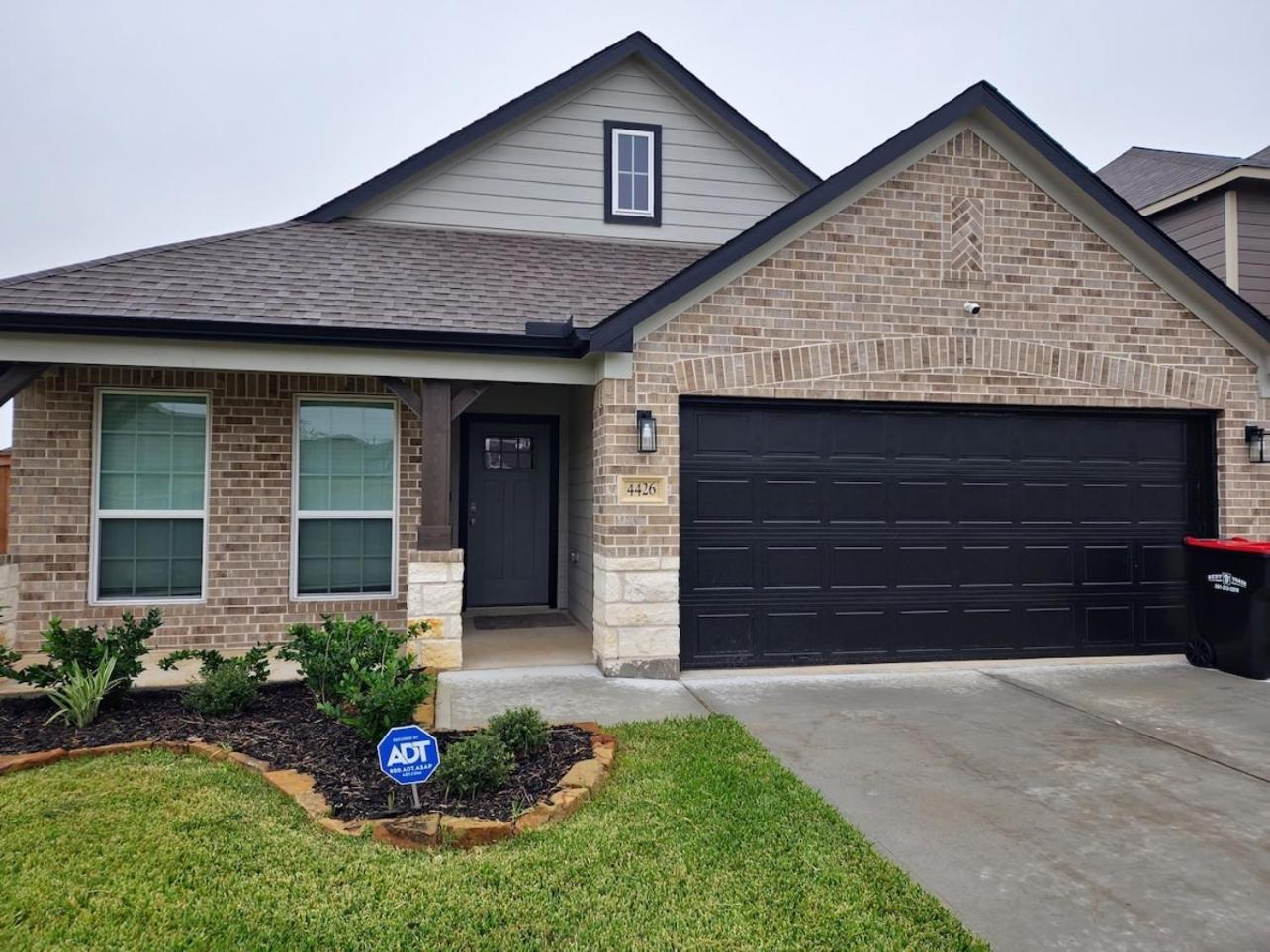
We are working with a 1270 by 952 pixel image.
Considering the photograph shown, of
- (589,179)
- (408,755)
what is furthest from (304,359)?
(589,179)

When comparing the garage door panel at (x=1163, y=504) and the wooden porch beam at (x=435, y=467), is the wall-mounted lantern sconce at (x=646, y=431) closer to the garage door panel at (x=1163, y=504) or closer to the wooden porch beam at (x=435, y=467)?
the wooden porch beam at (x=435, y=467)

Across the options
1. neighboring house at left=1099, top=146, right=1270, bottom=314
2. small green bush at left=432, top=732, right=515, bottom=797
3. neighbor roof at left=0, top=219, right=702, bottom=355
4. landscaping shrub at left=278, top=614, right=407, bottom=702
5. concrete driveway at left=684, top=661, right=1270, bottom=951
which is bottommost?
concrete driveway at left=684, top=661, right=1270, bottom=951

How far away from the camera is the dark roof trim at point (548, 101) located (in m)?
9.64

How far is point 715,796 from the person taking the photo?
4262 millimetres

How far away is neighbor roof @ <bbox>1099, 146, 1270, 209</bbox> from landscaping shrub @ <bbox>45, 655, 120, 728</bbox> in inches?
500

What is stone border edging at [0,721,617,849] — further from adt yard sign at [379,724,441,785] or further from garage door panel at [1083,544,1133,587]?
garage door panel at [1083,544,1133,587]

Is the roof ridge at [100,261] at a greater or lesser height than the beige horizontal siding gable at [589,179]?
lesser

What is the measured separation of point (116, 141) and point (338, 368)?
102 ft

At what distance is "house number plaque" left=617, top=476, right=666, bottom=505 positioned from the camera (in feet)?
22.9

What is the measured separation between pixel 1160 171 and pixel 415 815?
1434 centimetres

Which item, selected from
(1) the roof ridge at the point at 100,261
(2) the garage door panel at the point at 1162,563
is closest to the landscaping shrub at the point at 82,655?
(1) the roof ridge at the point at 100,261

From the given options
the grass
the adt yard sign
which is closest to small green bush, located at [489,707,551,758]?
the grass

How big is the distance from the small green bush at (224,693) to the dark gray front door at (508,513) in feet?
14.2

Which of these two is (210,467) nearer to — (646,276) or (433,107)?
(646,276)
